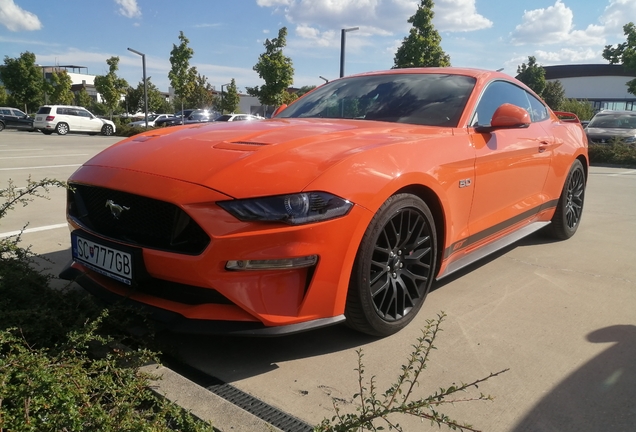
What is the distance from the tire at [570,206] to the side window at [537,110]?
56cm

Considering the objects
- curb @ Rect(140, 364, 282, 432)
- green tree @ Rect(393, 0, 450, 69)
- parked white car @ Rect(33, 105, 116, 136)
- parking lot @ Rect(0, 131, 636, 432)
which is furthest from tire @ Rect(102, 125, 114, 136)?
curb @ Rect(140, 364, 282, 432)

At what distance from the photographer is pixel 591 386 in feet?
7.47

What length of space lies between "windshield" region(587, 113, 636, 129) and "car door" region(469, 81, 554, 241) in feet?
43.4

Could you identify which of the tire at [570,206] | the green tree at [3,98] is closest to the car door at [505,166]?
the tire at [570,206]

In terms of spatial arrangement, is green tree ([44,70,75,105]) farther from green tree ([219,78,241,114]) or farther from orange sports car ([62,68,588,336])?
orange sports car ([62,68,588,336])

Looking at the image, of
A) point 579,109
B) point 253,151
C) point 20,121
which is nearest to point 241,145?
point 253,151

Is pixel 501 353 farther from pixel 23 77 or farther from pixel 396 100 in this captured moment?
pixel 23 77

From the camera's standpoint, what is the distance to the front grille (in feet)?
7.31

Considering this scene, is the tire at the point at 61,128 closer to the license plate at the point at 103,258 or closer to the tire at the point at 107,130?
the tire at the point at 107,130

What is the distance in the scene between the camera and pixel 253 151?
2471 mm

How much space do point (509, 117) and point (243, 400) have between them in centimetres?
234

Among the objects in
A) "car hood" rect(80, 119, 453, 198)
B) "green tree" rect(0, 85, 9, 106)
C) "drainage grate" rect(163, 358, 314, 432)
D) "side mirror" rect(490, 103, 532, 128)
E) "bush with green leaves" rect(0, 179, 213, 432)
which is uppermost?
"green tree" rect(0, 85, 9, 106)

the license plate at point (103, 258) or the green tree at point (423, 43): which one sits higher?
the green tree at point (423, 43)

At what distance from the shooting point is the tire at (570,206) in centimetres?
466
